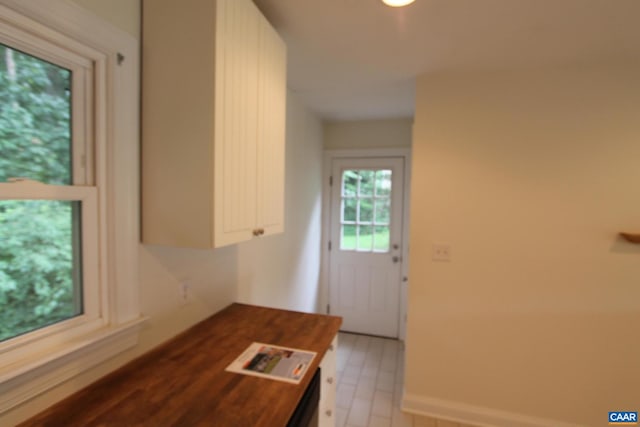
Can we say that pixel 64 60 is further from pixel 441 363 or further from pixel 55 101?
pixel 441 363

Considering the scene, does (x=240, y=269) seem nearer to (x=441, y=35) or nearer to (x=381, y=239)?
(x=441, y=35)

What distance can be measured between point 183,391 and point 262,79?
128cm

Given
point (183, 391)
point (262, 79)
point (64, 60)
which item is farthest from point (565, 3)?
point (183, 391)

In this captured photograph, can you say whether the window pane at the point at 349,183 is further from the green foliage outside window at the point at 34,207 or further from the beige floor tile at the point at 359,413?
the green foliage outside window at the point at 34,207

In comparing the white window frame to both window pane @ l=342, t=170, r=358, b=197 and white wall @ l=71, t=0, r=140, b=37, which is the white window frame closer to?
white wall @ l=71, t=0, r=140, b=37

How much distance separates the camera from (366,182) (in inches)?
133

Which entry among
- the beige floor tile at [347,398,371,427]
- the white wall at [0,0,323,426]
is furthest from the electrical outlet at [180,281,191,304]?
the beige floor tile at [347,398,371,427]

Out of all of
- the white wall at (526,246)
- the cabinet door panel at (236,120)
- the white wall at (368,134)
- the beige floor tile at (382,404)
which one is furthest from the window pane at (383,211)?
the cabinet door panel at (236,120)

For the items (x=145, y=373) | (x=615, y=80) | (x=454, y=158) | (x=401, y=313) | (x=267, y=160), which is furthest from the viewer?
(x=401, y=313)

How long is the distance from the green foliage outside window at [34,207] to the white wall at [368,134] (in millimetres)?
2663

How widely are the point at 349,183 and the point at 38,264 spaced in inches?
111

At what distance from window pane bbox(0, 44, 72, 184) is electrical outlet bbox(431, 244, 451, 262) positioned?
201 centimetres

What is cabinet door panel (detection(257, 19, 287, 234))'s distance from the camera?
1409 mm

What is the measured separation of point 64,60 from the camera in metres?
0.96
